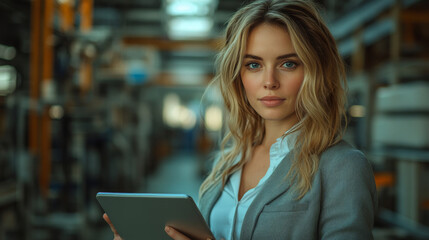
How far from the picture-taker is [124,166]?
6.12m

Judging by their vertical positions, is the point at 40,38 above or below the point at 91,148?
above

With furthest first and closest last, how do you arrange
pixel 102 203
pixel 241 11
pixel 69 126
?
pixel 69 126 → pixel 241 11 → pixel 102 203

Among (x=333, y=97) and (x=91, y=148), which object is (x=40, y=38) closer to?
(x=91, y=148)

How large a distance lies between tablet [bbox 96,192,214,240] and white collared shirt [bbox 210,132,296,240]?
137 millimetres

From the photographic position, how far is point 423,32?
5102 mm

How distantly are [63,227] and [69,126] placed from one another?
3.75 ft

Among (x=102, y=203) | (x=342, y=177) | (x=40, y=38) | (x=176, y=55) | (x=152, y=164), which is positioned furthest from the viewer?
(x=176, y=55)

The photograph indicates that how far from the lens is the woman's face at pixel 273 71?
1.11m

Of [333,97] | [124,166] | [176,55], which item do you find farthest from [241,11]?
[176,55]

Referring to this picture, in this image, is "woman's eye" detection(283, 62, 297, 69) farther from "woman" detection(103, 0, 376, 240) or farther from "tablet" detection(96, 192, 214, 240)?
"tablet" detection(96, 192, 214, 240)

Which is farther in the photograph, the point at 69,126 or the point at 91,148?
the point at 91,148

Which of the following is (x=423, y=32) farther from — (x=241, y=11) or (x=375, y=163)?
(x=241, y=11)

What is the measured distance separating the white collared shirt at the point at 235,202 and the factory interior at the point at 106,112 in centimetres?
36

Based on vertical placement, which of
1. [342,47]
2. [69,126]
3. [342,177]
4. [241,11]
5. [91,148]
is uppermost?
[342,47]
